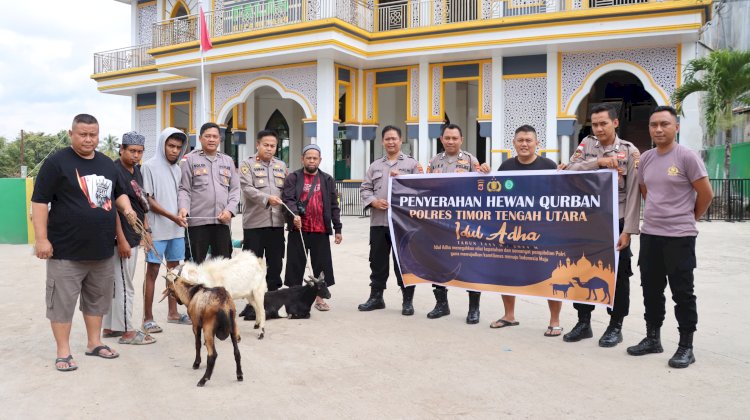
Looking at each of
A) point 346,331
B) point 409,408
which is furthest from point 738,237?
point 409,408

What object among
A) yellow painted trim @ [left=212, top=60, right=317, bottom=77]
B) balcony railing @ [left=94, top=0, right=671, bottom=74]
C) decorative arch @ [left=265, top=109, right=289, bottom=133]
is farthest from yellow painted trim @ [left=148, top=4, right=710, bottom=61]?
decorative arch @ [left=265, top=109, right=289, bottom=133]

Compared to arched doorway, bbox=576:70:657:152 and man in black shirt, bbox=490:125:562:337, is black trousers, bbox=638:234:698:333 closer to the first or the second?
man in black shirt, bbox=490:125:562:337

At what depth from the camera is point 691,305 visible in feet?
13.1

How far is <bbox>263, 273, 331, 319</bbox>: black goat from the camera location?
5273 mm

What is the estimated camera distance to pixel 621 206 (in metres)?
4.48

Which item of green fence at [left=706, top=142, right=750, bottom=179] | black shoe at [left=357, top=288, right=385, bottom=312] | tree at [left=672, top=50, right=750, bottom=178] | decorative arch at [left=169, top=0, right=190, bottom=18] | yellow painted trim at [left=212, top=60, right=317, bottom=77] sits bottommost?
black shoe at [left=357, top=288, right=385, bottom=312]

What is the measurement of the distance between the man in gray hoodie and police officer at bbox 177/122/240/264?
9cm

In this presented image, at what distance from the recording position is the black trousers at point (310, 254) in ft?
18.7

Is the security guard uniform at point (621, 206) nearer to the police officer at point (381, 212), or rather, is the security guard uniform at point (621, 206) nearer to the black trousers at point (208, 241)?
the police officer at point (381, 212)

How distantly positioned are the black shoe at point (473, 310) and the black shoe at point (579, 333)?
0.83 m

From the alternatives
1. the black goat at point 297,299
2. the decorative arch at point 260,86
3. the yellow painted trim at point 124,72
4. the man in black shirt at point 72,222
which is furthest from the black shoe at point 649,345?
the yellow painted trim at point 124,72

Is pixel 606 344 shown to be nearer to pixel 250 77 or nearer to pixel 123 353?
pixel 123 353

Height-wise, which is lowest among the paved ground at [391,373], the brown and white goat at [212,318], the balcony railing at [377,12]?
the paved ground at [391,373]

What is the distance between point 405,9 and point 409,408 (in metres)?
15.5
